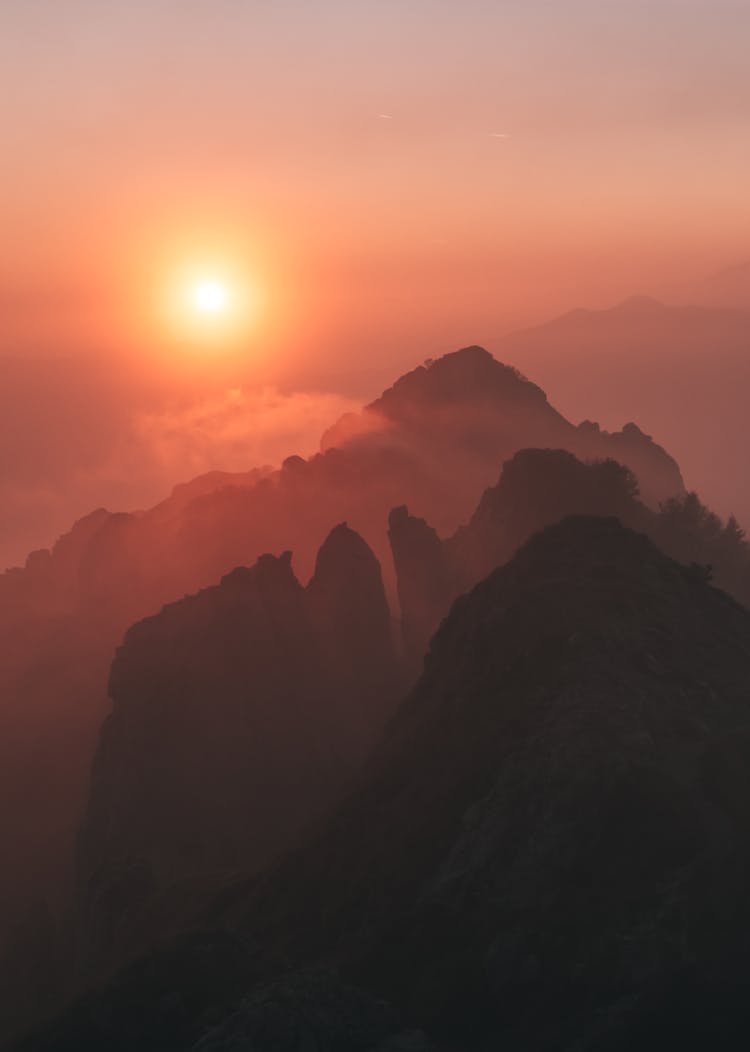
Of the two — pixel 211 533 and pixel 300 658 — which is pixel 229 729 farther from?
pixel 211 533

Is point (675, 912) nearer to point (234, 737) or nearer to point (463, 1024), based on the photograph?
point (463, 1024)

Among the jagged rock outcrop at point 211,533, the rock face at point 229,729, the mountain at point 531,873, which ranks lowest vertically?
the mountain at point 531,873

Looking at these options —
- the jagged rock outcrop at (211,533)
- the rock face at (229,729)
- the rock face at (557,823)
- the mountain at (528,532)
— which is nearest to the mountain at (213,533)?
the jagged rock outcrop at (211,533)

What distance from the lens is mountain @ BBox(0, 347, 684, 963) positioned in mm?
135750

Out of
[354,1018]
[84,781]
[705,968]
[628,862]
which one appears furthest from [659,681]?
[84,781]

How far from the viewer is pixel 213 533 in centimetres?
15888

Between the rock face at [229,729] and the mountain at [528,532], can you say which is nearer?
the rock face at [229,729]

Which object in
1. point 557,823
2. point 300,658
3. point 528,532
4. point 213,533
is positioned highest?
point 213,533

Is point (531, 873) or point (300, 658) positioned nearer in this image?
point (531, 873)

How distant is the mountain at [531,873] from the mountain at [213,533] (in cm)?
5415

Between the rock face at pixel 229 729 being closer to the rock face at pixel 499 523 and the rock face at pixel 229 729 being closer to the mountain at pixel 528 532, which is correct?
the rock face at pixel 499 523

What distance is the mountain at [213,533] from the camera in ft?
445

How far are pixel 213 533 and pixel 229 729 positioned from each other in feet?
154

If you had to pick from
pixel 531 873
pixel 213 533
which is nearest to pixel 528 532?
pixel 213 533
